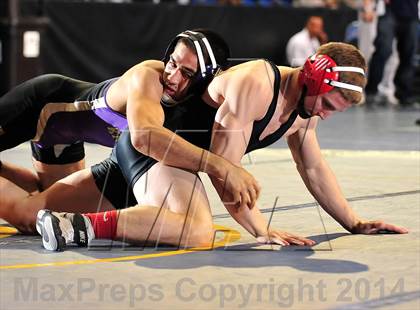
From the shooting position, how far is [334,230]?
196 inches

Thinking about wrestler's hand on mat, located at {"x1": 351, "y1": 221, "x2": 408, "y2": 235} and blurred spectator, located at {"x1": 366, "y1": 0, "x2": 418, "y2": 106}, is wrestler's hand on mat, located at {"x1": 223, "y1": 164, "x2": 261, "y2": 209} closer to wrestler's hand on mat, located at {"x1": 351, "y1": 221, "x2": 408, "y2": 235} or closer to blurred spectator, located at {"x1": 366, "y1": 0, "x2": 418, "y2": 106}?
wrestler's hand on mat, located at {"x1": 351, "y1": 221, "x2": 408, "y2": 235}

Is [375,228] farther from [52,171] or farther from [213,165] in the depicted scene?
[52,171]

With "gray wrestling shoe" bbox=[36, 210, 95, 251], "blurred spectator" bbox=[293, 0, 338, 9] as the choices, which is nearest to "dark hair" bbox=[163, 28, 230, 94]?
"gray wrestling shoe" bbox=[36, 210, 95, 251]

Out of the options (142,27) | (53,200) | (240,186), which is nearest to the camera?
(240,186)

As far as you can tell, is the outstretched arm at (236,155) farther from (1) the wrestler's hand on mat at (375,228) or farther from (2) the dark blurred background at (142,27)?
(2) the dark blurred background at (142,27)

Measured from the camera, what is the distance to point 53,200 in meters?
4.93

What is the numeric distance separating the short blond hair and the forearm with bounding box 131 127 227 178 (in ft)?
1.94

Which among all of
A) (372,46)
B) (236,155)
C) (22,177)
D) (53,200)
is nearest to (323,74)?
(236,155)

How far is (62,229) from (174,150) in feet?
1.85

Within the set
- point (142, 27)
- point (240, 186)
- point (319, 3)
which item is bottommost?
point (142, 27)

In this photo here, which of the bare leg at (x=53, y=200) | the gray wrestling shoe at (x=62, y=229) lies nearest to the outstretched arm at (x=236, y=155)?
the gray wrestling shoe at (x=62, y=229)

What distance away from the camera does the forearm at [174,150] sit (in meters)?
4.30

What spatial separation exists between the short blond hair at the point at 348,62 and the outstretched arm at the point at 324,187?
1.46ft

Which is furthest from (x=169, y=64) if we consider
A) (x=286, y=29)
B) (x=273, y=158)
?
(x=286, y=29)
